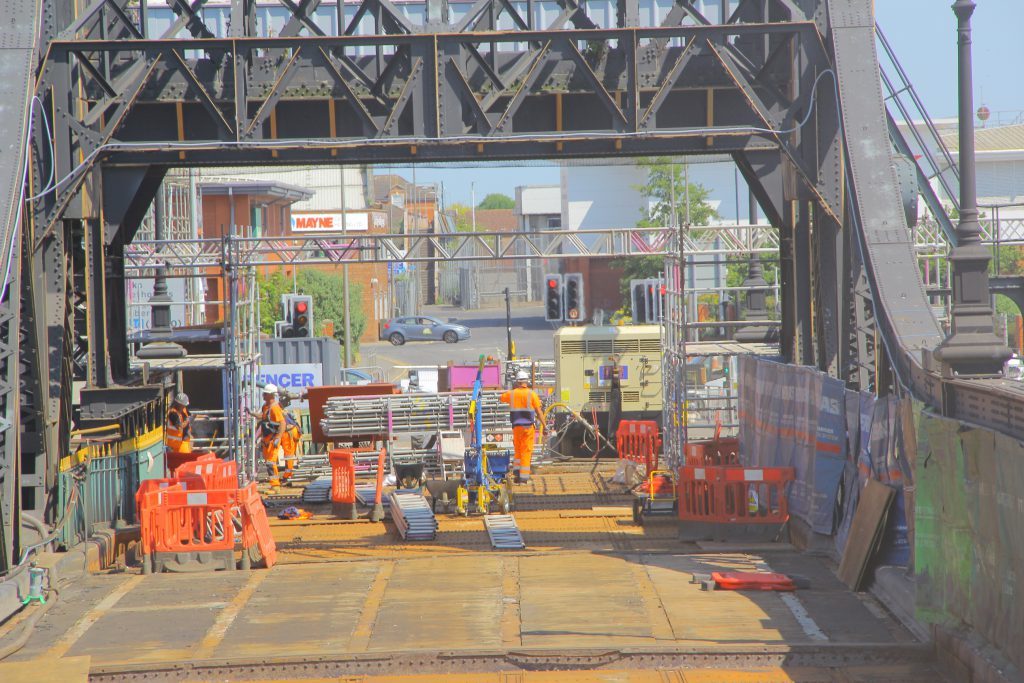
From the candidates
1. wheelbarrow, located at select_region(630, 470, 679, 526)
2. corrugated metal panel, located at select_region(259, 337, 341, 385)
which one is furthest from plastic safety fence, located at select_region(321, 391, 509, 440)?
corrugated metal panel, located at select_region(259, 337, 341, 385)

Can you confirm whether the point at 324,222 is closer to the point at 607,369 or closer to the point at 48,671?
the point at 607,369

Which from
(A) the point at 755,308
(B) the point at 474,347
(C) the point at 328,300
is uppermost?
(C) the point at 328,300

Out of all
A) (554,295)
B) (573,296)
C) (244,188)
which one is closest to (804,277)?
(573,296)

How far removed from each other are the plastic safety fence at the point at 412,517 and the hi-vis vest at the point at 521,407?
9.54 feet

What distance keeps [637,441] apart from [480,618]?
47.9 feet

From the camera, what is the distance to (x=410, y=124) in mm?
16922

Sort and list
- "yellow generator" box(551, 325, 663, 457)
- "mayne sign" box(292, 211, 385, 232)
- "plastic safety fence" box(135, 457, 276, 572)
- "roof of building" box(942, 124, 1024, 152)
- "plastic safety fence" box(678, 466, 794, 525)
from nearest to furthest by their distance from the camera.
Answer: "plastic safety fence" box(135, 457, 276, 572) → "plastic safety fence" box(678, 466, 794, 525) → "yellow generator" box(551, 325, 663, 457) → "mayne sign" box(292, 211, 385, 232) → "roof of building" box(942, 124, 1024, 152)

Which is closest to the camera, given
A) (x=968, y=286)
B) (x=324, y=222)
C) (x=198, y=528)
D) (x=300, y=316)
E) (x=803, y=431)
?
(x=968, y=286)

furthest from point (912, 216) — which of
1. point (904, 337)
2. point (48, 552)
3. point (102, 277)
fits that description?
point (48, 552)

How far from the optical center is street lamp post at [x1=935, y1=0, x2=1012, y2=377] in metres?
9.48

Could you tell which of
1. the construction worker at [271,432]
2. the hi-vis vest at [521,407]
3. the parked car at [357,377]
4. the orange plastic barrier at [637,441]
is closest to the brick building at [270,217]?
the parked car at [357,377]

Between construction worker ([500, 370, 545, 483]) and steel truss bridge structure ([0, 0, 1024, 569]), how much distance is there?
201 inches

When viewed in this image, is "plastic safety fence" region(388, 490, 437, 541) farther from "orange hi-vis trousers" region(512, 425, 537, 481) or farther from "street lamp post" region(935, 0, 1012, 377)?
"street lamp post" region(935, 0, 1012, 377)

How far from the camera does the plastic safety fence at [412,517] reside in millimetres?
16172
